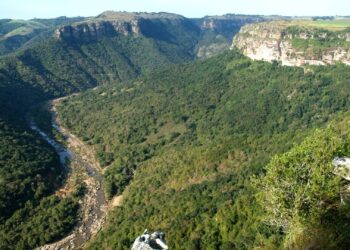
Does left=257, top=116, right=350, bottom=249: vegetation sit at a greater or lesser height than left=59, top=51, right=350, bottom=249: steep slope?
greater

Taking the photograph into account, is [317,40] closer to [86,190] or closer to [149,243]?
[86,190]

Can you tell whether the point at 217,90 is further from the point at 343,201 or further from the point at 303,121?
the point at 343,201

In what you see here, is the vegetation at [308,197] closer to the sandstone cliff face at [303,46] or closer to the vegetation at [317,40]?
the sandstone cliff face at [303,46]

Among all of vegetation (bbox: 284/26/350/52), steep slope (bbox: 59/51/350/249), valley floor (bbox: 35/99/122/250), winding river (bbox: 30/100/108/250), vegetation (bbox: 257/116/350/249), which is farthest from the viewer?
vegetation (bbox: 284/26/350/52)

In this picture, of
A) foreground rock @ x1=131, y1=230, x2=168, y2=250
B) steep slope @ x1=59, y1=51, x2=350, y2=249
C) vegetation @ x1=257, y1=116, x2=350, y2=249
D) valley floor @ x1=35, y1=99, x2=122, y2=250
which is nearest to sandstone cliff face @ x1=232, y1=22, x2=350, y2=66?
steep slope @ x1=59, y1=51, x2=350, y2=249

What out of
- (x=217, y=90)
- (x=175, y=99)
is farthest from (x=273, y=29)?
(x=175, y=99)

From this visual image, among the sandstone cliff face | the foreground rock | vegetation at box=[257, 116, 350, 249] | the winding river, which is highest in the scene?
vegetation at box=[257, 116, 350, 249]

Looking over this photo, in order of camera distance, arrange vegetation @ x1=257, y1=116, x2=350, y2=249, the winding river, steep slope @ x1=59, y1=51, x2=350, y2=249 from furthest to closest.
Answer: the winding river, steep slope @ x1=59, y1=51, x2=350, y2=249, vegetation @ x1=257, y1=116, x2=350, y2=249

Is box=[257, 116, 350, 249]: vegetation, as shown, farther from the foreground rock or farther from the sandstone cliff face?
the sandstone cliff face
